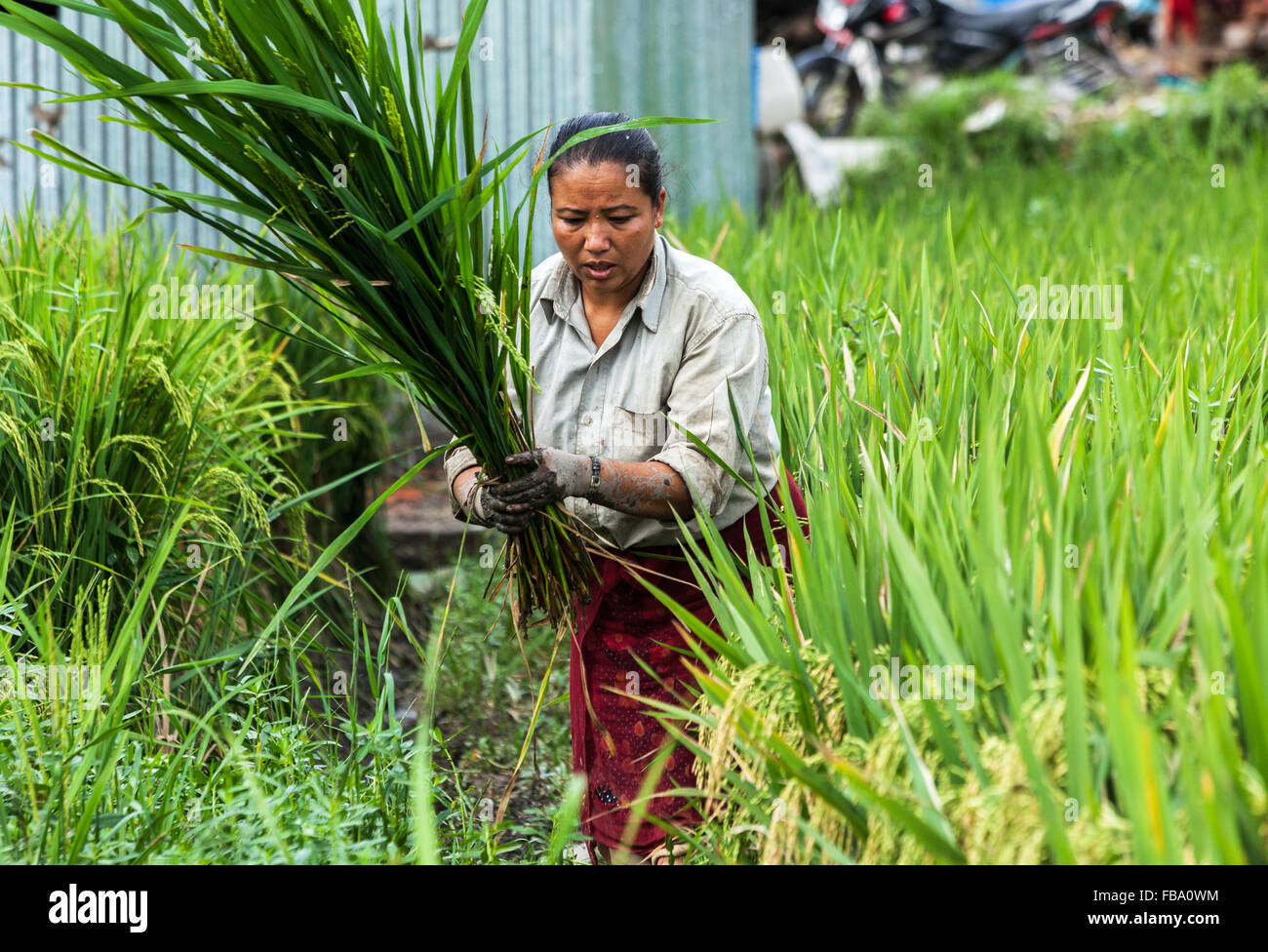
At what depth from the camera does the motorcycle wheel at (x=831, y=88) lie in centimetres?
1302

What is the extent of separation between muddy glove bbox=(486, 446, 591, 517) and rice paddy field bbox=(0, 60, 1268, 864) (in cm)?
15

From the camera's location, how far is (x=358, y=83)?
5.65 ft

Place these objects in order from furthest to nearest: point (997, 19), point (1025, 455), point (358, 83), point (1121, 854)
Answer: point (997, 19) < point (358, 83) < point (1025, 455) < point (1121, 854)

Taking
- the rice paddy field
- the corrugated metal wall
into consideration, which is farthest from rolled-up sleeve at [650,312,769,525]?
the corrugated metal wall

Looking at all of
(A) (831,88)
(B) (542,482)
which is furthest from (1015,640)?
(A) (831,88)

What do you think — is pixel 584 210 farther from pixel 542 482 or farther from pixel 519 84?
pixel 519 84

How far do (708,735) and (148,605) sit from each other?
4.14 ft

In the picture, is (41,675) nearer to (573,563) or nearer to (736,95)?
(573,563)

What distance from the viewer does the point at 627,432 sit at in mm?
2096

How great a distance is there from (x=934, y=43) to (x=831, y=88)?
4.63 ft

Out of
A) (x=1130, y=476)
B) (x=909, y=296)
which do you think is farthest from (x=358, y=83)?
(x=909, y=296)

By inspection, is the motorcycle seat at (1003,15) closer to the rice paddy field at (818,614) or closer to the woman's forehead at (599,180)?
the rice paddy field at (818,614)

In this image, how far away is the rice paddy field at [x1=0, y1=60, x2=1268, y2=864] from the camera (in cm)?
116
